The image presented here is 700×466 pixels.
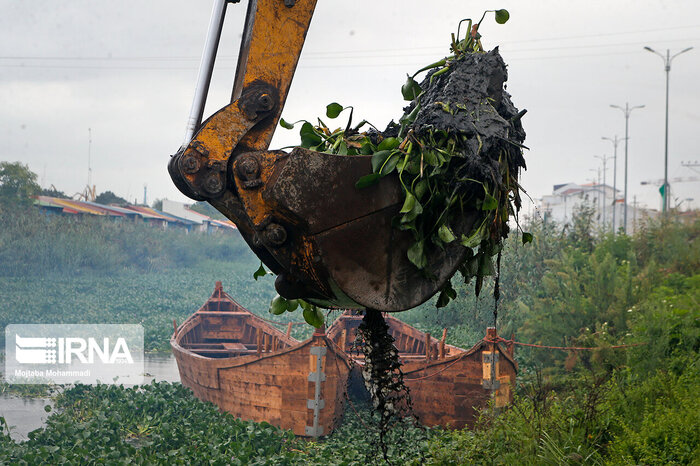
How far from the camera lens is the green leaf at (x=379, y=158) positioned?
251cm

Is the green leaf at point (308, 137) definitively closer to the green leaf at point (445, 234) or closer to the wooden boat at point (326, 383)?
the green leaf at point (445, 234)

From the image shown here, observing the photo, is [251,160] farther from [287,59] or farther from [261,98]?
[287,59]

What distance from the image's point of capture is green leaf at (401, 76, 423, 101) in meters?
3.15

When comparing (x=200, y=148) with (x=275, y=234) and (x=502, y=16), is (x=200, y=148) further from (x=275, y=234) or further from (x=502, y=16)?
(x=502, y=16)

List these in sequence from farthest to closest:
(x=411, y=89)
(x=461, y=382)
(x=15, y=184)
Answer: (x=15, y=184), (x=461, y=382), (x=411, y=89)

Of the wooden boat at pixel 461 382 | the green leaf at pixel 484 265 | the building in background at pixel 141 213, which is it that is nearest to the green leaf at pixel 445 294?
the green leaf at pixel 484 265

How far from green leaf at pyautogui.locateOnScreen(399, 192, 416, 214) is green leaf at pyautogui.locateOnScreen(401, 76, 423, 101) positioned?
0.82 meters

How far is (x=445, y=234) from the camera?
8.25ft

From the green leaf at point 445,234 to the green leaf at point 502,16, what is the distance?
42.0 inches

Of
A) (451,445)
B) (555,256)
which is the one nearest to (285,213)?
(451,445)

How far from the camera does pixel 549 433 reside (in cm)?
596

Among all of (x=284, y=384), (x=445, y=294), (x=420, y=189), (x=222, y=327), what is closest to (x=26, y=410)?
(x=222, y=327)

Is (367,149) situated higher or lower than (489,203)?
higher

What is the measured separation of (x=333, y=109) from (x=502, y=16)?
0.85 m
